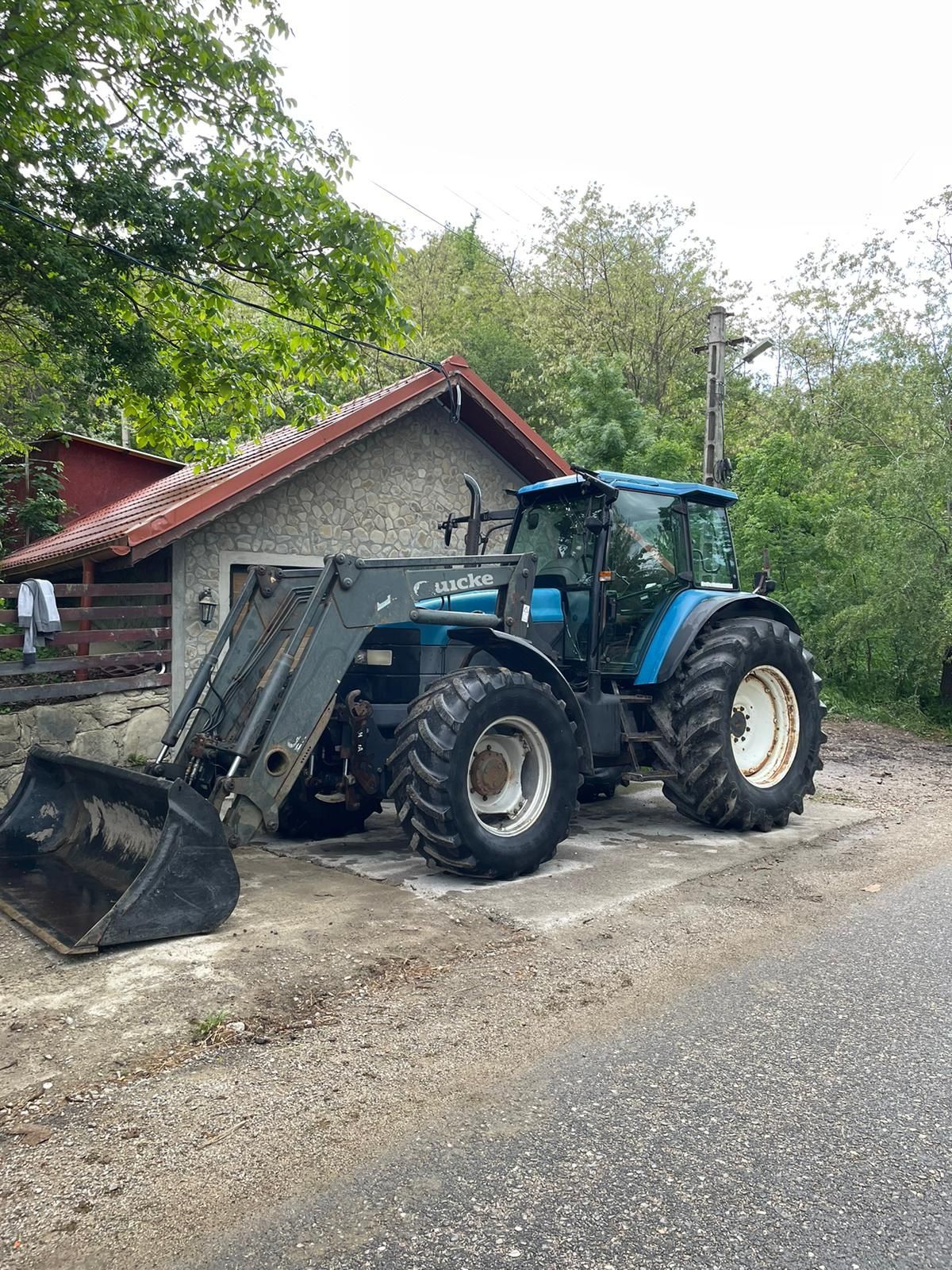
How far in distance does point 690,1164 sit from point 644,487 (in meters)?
5.34

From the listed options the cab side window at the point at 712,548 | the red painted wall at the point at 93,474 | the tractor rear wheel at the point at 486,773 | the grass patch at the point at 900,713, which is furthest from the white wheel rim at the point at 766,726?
the red painted wall at the point at 93,474

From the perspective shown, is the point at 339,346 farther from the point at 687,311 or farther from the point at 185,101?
the point at 687,311

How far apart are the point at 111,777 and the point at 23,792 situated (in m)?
1.12

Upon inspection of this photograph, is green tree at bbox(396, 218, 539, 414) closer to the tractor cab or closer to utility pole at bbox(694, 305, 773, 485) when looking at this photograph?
utility pole at bbox(694, 305, 773, 485)

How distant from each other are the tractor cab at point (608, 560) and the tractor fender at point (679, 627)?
4cm

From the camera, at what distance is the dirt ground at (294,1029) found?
269 centimetres

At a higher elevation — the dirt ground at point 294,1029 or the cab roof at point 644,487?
the cab roof at point 644,487

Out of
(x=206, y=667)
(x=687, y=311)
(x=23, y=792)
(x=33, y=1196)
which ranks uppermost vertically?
(x=687, y=311)

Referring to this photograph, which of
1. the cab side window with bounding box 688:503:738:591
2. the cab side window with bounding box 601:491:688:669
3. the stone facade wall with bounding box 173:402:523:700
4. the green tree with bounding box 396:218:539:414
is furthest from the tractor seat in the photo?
the green tree with bounding box 396:218:539:414

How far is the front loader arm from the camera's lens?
5.27 m

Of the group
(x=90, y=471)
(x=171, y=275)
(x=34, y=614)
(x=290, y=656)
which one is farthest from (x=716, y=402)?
(x=290, y=656)

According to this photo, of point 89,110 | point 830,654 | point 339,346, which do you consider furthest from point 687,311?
point 89,110

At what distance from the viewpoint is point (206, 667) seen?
611 centimetres

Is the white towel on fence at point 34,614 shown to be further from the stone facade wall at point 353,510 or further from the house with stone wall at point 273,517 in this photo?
the stone facade wall at point 353,510
